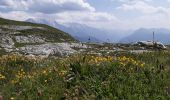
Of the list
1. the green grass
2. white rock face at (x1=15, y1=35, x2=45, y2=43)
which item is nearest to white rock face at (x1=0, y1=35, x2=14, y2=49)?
white rock face at (x1=15, y1=35, x2=45, y2=43)

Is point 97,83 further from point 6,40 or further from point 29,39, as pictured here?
point 29,39

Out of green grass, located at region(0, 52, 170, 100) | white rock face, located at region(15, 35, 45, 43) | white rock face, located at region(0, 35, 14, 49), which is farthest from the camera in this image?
white rock face, located at region(15, 35, 45, 43)

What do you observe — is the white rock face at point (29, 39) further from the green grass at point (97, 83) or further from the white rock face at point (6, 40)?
the green grass at point (97, 83)

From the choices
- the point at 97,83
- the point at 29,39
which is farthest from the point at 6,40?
the point at 97,83

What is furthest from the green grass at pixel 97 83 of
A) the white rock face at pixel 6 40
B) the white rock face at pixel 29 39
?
the white rock face at pixel 29 39

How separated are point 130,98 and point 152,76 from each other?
1921mm

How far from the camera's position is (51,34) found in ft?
253

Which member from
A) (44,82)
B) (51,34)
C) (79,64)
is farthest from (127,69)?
(51,34)

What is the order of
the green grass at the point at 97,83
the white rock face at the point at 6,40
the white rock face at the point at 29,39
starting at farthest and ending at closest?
the white rock face at the point at 29,39 < the white rock face at the point at 6,40 < the green grass at the point at 97,83

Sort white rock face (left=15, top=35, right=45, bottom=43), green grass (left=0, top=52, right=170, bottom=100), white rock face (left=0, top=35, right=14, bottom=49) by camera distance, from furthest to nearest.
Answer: white rock face (left=15, top=35, right=45, bottom=43), white rock face (left=0, top=35, right=14, bottom=49), green grass (left=0, top=52, right=170, bottom=100)

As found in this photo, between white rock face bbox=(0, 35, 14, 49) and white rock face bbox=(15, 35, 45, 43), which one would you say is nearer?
white rock face bbox=(0, 35, 14, 49)

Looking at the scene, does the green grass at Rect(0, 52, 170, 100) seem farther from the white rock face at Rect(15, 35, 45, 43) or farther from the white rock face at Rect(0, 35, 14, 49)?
the white rock face at Rect(15, 35, 45, 43)

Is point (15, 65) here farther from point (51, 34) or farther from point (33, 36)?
point (51, 34)

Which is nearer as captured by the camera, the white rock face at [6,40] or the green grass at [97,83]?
the green grass at [97,83]
